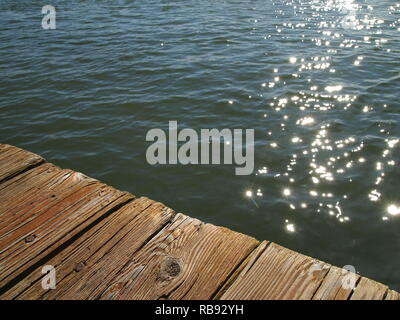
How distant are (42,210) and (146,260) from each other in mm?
1124

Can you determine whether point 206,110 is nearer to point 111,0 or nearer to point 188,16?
point 188,16

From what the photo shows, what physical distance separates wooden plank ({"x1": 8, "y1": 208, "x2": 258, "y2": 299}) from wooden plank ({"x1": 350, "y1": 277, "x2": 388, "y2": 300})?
Answer: 0.75 meters

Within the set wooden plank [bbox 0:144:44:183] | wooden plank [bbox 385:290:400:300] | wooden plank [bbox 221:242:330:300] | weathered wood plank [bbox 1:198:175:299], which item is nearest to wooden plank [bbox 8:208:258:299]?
weathered wood plank [bbox 1:198:175:299]

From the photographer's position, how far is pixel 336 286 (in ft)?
7.54

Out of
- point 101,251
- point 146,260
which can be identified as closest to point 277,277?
point 146,260

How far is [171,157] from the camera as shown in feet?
18.9

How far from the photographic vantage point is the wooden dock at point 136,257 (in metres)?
2.30

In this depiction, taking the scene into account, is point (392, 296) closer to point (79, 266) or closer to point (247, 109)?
point (79, 266)

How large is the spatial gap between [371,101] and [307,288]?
5953 millimetres

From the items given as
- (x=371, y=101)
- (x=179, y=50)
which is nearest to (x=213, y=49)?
(x=179, y=50)

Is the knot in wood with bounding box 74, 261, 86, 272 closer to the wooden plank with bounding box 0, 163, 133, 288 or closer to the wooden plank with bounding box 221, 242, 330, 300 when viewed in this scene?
the wooden plank with bounding box 0, 163, 133, 288

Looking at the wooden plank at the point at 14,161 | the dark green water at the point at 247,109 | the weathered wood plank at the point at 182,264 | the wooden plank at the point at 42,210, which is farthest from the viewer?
the dark green water at the point at 247,109

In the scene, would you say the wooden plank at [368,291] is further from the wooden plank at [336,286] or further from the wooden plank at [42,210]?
the wooden plank at [42,210]

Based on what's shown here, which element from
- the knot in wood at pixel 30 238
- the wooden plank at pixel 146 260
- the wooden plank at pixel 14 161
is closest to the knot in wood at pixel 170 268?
the wooden plank at pixel 146 260
